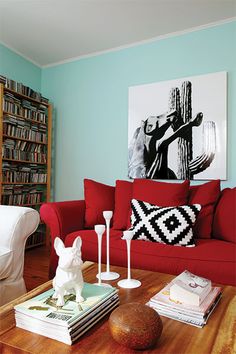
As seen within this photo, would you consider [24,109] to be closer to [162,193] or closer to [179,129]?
[179,129]

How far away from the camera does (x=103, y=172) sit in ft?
10.3

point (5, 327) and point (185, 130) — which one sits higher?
point (185, 130)

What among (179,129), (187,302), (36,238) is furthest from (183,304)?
(36,238)

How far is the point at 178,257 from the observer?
154 centimetres

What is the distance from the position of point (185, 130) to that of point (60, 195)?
178 centimetres

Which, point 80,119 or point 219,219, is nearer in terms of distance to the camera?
point 219,219

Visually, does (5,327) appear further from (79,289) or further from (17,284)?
(17,284)

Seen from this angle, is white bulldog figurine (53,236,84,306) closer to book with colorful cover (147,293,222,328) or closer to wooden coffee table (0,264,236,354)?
wooden coffee table (0,264,236,354)

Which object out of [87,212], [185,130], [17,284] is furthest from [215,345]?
[185,130]

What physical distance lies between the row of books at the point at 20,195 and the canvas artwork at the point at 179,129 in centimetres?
125

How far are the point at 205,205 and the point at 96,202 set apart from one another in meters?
0.87

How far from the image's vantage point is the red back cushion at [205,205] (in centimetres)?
193

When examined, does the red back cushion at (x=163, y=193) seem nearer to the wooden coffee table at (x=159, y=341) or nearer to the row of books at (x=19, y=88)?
the wooden coffee table at (x=159, y=341)

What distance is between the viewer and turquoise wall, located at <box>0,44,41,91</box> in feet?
10.1
